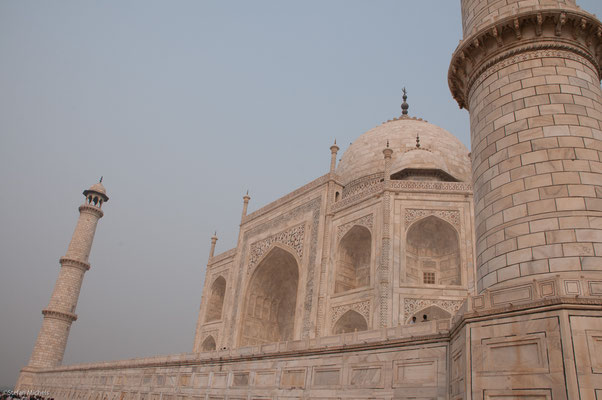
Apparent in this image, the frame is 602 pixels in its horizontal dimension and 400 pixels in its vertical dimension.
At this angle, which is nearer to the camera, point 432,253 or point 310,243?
point 432,253

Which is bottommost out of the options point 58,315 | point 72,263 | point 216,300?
point 58,315

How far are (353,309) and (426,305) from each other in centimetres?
232

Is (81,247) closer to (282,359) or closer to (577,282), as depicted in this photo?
(282,359)

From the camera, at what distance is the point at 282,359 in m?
8.70

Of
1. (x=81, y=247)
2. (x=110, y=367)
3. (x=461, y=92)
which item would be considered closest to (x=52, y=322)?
(x=81, y=247)

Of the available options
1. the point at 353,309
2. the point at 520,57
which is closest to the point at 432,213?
the point at 353,309

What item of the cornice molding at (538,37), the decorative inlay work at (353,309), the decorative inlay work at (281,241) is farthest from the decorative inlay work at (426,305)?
the cornice molding at (538,37)

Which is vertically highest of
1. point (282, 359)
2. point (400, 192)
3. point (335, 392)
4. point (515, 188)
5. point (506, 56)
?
point (400, 192)

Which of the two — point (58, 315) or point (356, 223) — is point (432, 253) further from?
point (58, 315)

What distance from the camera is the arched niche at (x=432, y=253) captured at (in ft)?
50.3

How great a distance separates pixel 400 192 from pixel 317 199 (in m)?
3.91

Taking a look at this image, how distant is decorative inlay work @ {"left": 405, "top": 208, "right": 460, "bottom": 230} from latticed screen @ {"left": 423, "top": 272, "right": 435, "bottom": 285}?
1.74 m

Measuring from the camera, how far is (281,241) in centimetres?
1969

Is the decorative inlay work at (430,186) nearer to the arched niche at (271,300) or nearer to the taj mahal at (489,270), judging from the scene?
the taj mahal at (489,270)
